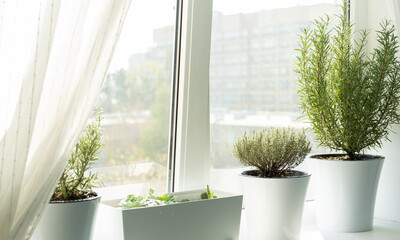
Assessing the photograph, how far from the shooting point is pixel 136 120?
1.36m

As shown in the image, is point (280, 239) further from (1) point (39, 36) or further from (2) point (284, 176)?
(1) point (39, 36)

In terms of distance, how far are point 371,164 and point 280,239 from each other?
0.44 meters

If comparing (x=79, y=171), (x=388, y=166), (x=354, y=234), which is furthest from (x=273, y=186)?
(x=388, y=166)

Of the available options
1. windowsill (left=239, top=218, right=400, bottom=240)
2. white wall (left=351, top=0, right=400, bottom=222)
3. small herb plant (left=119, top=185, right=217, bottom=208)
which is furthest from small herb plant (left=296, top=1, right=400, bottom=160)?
small herb plant (left=119, top=185, right=217, bottom=208)

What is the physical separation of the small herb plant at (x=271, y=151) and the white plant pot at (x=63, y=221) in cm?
56

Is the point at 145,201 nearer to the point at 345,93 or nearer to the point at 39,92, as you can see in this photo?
the point at 39,92

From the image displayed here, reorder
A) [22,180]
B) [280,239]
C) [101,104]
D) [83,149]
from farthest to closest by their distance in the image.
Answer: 1. [280,239]
2. [101,104]
3. [83,149]
4. [22,180]

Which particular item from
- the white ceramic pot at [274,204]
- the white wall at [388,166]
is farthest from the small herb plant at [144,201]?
the white wall at [388,166]

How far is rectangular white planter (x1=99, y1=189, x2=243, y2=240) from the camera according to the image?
1096mm

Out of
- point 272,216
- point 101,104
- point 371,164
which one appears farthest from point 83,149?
Result: point 371,164

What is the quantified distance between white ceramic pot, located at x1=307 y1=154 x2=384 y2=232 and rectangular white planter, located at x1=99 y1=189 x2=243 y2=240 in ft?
1.46

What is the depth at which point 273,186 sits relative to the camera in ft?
4.44

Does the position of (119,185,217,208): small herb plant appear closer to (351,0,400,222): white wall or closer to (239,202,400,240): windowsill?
(239,202,400,240): windowsill

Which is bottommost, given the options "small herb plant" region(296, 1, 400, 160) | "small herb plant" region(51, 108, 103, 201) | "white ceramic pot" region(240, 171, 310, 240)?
"white ceramic pot" region(240, 171, 310, 240)
